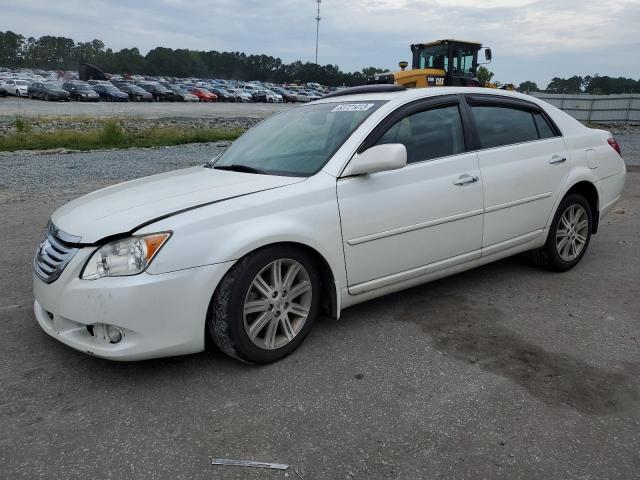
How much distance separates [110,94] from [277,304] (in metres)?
46.6

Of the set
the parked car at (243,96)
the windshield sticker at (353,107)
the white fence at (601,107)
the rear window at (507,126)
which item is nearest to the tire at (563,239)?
the rear window at (507,126)

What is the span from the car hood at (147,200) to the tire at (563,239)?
2529mm

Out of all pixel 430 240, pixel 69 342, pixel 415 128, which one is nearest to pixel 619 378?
pixel 430 240

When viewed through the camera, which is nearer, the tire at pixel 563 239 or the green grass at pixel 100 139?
the tire at pixel 563 239

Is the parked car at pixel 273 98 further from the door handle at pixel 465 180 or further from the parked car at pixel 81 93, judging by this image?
the door handle at pixel 465 180

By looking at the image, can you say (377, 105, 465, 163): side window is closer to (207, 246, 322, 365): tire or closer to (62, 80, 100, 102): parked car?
(207, 246, 322, 365): tire

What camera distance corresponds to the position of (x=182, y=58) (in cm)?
13525

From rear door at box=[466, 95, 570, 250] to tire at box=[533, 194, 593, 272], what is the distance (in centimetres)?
20

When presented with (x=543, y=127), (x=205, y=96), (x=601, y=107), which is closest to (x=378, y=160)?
(x=543, y=127)

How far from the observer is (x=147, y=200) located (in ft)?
10.8

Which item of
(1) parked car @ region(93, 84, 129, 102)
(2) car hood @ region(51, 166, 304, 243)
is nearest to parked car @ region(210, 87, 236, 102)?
(1) parked car @ region(93, 84, 129, 102)

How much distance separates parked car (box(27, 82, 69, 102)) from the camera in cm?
4167

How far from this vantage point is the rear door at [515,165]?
13.9ft

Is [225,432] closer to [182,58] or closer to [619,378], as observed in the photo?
[619,378]
